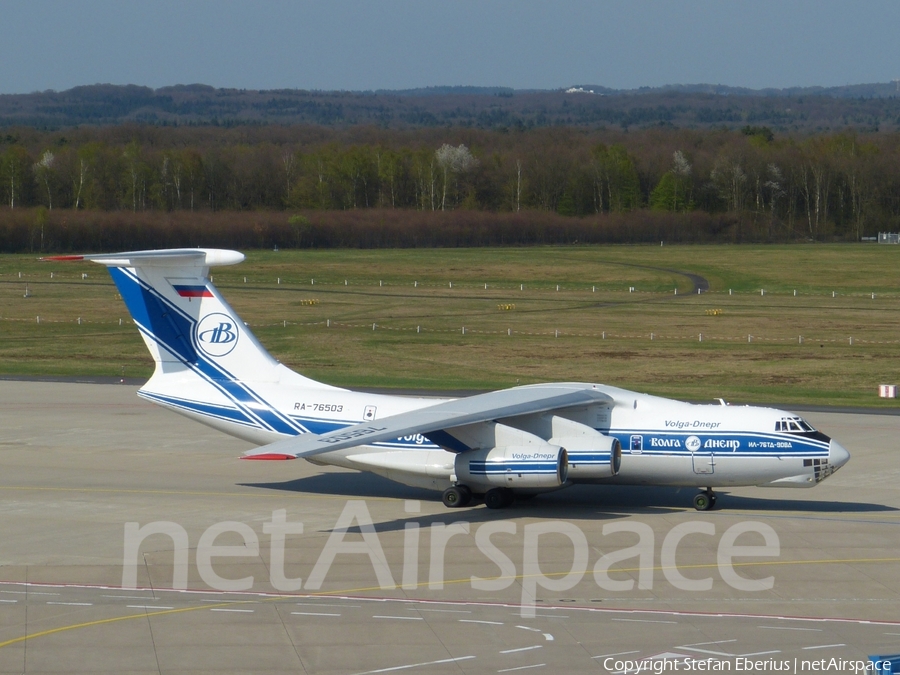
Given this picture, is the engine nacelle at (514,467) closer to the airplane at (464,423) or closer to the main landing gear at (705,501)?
the airplane at (464,423)

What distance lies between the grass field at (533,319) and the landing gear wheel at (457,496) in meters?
23.3

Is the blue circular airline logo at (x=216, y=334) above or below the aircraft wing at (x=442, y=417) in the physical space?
above

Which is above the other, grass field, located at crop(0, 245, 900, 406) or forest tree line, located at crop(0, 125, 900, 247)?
forest tree line, located at crop(0, 125, 900, 247)

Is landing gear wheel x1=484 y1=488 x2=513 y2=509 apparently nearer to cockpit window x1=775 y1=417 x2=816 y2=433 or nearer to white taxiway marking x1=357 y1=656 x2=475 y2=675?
cockpit window x1=775 y1=417 x2=816 y2=433

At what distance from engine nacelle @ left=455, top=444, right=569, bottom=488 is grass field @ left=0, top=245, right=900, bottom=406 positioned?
24.1 meters

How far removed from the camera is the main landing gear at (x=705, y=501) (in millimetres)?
31672

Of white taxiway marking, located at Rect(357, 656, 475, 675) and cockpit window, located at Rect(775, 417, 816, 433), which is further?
cockpit window, located at Rect(775, 417, 816, 433)

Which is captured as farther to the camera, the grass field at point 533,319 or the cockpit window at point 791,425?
the grass field at point 533,319

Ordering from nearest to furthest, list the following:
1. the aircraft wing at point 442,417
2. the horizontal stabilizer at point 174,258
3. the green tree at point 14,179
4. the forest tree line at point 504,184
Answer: the aircraft wing at point 442,417
the horizontal stabilizer at point 174,258
the green tree at point 14,179
the forest tree line at point 504,184

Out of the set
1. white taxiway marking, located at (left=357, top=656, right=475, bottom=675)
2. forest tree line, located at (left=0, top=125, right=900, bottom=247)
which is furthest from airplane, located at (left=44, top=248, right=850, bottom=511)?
forest tree line, located at (left=0, top=125, right=900, bottom=247)

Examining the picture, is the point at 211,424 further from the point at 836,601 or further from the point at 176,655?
the point at 836,601

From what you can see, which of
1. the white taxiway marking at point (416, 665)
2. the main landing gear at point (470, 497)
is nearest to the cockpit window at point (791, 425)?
the main landing gear at point (470, 497)

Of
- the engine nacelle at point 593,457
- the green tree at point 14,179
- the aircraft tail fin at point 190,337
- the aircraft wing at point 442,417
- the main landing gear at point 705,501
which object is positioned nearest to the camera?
the aircraft wing at point 442,417

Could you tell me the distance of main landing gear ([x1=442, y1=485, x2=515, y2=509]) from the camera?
31797 mm
